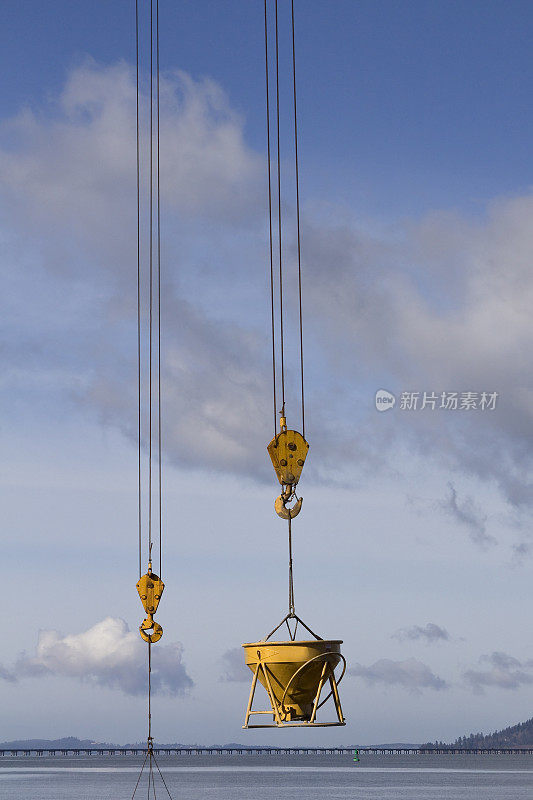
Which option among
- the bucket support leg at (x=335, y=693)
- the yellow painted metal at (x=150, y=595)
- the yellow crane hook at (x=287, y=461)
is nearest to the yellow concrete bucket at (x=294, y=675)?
the bucket support leg at (x=335, y=693)

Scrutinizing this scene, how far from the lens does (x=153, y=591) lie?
1897cm

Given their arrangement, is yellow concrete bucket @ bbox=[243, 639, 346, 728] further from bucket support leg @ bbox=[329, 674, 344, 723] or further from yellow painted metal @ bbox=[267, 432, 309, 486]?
yellow painted metal @ bbox=[267, 432, 309, 486]

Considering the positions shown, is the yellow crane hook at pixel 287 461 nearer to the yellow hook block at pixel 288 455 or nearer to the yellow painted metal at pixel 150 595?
the yellow hook block at pixel 288 455

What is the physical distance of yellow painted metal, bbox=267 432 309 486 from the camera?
11.8m

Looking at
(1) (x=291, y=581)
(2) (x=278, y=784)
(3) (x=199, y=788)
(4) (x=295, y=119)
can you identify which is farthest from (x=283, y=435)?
(2) (x=278, y=784)

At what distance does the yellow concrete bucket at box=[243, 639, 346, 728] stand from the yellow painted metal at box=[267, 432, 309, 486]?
5.40 feet

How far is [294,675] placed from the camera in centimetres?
1079

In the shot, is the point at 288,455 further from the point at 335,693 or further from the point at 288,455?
the point at 335,693

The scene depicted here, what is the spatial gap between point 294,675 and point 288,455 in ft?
6.79

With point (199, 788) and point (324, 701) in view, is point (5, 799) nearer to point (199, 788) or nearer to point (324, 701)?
point (199, 788)

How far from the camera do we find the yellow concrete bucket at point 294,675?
1077 cm

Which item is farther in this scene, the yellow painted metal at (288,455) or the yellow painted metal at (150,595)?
the yellow painted metal at (150,595)

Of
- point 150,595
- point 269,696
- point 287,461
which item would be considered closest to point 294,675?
point 269,696

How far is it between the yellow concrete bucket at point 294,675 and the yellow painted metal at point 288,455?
165 cm
